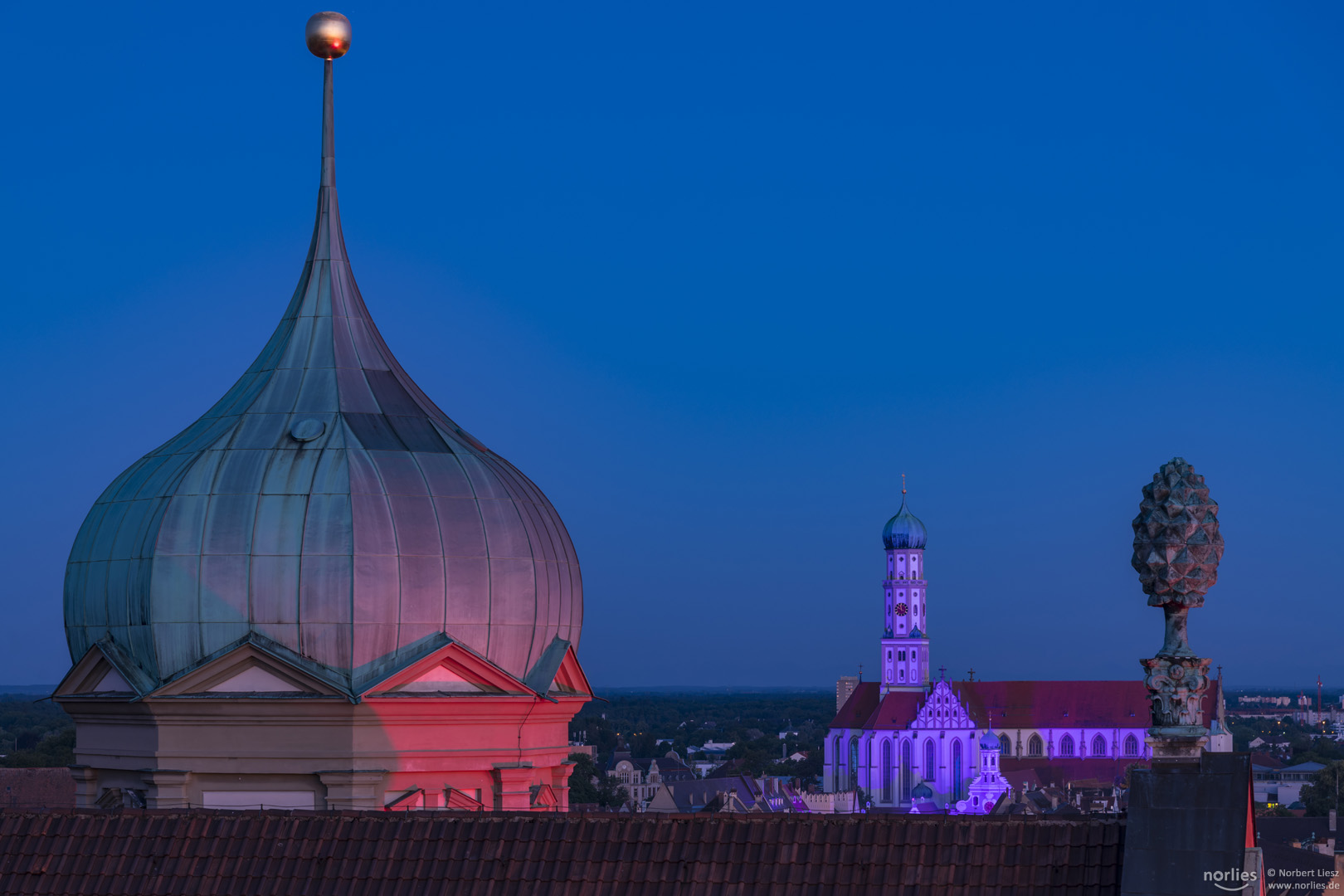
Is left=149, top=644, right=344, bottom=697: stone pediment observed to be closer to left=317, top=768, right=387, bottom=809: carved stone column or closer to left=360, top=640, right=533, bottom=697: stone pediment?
left=360, top=640, right=533, bottom=697: stone pediment

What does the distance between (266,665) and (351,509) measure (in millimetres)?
1973

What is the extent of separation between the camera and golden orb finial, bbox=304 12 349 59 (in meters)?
24.2

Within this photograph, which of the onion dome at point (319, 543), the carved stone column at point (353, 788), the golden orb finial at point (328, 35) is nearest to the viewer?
the carved stone column at point (353, 788)

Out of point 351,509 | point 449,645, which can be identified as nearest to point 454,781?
point 449,645

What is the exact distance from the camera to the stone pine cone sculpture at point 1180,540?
15.3 m

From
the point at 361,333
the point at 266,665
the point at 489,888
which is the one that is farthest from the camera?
the point at 361,333

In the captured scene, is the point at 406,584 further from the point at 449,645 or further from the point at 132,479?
the point at 132,479

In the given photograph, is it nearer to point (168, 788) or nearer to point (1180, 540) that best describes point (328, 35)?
point (168, 788)

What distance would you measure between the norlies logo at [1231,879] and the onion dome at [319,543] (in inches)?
375

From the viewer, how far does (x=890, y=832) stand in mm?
15352

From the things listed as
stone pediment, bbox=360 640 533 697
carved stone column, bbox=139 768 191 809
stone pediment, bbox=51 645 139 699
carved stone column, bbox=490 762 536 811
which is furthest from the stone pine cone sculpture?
stone pediment, bbox=51 645 139 699

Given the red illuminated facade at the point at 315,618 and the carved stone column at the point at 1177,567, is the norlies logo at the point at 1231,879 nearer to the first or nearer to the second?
the carved stone column at the point at 1177,567

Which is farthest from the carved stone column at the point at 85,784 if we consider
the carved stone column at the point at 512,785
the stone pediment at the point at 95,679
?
the carved stone column at the point at 512,785

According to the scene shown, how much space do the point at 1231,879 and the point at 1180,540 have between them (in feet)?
9.01
